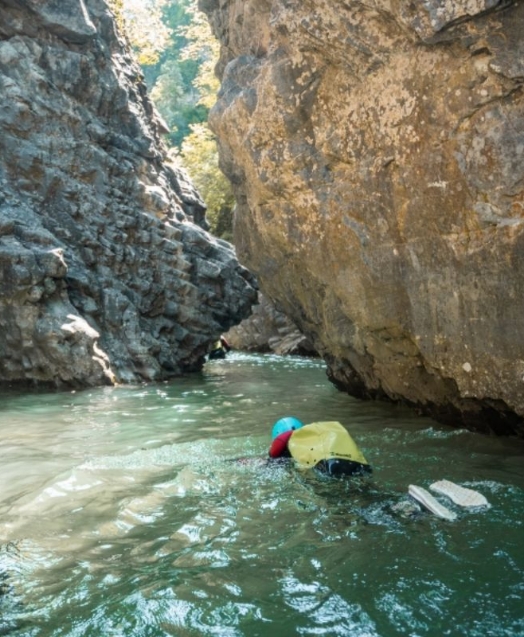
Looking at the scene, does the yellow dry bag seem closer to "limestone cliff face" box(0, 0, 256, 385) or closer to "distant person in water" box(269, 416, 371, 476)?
"distant person in water" box(269, 416, 371, 476)

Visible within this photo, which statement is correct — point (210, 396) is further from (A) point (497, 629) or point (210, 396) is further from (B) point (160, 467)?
(A) point (497, 629)

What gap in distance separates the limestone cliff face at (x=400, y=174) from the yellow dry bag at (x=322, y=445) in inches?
82.8

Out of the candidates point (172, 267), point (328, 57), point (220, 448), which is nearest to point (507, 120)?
point (328, 57)

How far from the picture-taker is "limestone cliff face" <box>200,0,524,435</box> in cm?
638

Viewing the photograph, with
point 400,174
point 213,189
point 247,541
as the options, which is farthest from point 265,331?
point 247,541

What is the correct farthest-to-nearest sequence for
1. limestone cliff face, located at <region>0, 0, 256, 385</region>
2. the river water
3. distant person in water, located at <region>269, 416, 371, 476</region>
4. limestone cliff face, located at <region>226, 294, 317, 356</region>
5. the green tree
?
1. the green tree
2. limestone cliff face, located at <region>226, 294, 317, 356</region>
3. limestone cliff face, located at <region>0, 0, 256, 385</region>
4. distant person in water, located at <region>269, 416, 371, 476</region>
5. the river water

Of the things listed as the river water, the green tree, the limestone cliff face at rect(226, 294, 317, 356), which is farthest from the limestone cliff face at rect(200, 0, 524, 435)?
the green tree

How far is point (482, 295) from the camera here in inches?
271

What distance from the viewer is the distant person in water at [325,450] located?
5781 millimetres

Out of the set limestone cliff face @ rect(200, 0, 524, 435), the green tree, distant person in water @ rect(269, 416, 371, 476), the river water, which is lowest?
the river water

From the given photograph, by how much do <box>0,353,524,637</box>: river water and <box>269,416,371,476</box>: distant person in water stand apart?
129mm

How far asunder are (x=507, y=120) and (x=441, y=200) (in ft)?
3.57

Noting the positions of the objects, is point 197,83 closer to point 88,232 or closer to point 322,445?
point 88,232

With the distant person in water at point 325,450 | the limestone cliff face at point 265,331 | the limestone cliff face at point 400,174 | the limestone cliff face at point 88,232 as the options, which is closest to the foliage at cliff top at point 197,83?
the limestone cliff face at point 88,232
